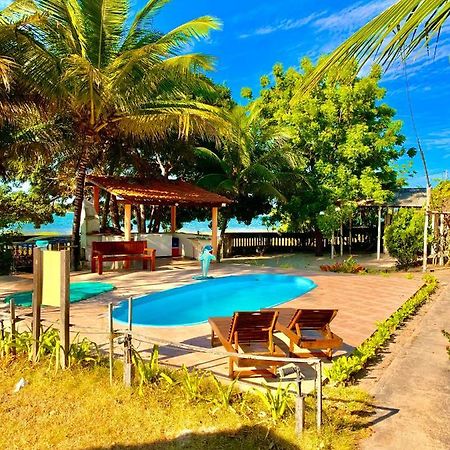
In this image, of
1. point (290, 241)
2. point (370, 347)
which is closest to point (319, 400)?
point (370, 347)

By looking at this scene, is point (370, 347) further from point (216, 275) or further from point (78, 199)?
point (78, 199)

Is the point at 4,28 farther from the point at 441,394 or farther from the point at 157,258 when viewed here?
the point at 441,394

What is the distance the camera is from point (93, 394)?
4.93 m

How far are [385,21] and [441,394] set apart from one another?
509 centimetres

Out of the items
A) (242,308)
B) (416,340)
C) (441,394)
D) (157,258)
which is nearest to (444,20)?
(441,394)

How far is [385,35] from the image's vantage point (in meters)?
1.18

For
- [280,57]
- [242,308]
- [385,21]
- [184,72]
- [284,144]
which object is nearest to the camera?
[385,21]

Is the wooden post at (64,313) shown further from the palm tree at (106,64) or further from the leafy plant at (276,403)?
the palm tree at (106,64)

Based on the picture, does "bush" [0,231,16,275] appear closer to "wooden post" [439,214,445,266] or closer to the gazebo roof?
the gazebo roof

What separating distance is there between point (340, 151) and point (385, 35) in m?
20.4

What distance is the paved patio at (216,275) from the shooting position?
6.86 meters

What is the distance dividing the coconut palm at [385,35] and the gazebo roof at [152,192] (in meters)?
14.0

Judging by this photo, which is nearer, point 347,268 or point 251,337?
point 251,337

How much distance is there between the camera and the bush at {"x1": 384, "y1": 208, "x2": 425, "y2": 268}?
646 inches
